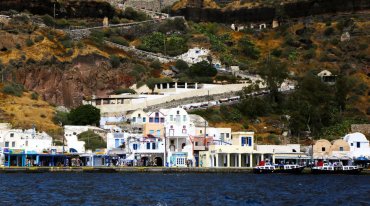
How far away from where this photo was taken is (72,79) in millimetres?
165250

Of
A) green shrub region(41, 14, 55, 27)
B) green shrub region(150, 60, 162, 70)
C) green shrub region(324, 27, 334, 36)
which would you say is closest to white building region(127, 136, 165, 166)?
green shrub region(150, 60, 162, 70)

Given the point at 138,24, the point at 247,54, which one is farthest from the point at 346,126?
the point at 138,24

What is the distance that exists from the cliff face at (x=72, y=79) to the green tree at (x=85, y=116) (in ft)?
37.5

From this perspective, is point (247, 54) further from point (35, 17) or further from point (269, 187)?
point (269, 187)

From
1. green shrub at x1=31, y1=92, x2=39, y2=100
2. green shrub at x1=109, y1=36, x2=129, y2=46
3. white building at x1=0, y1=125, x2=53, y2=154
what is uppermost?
green shrub at x1=109, y1=36, x2=129, y2=46

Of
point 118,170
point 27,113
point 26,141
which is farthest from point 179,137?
point 27,113

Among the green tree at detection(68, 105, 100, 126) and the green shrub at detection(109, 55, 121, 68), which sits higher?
the green shrub at detection(109, 55, 121, 68)

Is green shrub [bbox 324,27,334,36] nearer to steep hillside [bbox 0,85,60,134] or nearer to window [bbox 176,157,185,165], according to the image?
steep hillside [bbox 0,85,60,134]

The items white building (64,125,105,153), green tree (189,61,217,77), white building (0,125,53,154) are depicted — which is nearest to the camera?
white building (0,125,53,154)

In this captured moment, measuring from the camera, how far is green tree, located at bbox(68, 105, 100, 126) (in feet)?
486

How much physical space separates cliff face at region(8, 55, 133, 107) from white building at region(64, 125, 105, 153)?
1747 centimetres

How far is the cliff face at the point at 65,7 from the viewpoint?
618 ft

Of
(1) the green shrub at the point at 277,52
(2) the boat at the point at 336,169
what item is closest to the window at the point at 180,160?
(2) the boat at the point at 336,169

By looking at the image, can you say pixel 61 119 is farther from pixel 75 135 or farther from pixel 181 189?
pixel 181 189
